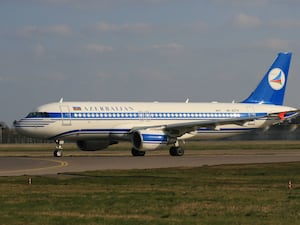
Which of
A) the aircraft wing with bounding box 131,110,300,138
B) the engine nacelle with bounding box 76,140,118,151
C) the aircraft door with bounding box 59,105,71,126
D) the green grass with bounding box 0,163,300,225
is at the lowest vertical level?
the green grass with bounding box 0,163,300,225

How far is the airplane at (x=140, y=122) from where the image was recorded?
48.1 meters

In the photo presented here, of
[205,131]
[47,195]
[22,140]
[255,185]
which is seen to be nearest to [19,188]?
[47,195]

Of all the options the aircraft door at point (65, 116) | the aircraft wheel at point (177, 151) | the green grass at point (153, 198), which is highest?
the aircraft door at point (65, 116)

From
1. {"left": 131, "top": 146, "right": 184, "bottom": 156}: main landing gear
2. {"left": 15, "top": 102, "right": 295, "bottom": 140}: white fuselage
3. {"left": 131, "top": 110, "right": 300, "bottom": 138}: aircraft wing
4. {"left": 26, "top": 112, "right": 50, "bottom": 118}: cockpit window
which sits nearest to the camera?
{"left": 26, "top": 112, "right": 50, "bottom": 118}: cockpit window

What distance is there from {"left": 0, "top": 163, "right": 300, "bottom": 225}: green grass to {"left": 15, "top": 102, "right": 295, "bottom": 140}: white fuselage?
1795 cm

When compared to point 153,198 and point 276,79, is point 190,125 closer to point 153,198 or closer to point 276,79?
point 276,79

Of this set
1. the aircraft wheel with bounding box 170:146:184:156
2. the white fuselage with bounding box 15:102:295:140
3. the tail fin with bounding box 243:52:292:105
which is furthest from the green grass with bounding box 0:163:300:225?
the tail fin with bounding box 243:52:292:105

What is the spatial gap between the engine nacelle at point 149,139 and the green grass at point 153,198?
16799 mm

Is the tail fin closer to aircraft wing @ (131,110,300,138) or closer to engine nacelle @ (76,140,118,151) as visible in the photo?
aircraft wing @ (131,110,300,138)

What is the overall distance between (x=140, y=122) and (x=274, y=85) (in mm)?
14565

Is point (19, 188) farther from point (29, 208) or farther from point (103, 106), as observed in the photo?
point (103, 106)

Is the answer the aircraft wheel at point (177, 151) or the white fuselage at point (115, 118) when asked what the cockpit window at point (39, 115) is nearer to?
the white fuselage at point (115, 118)

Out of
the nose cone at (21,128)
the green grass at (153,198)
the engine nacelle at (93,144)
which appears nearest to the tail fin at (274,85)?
the engine nacelle at (93,144)

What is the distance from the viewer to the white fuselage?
4816 cm
